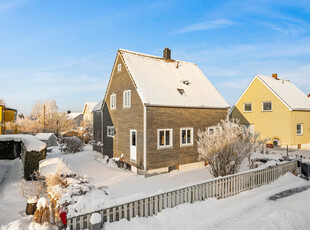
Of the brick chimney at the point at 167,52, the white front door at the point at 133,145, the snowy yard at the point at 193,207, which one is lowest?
the snowy yard at the point at 193,207

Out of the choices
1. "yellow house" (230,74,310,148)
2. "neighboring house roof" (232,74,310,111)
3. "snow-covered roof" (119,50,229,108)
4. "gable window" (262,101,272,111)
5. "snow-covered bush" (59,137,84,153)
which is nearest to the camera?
"snow-covered roof" (119,50,229,108)

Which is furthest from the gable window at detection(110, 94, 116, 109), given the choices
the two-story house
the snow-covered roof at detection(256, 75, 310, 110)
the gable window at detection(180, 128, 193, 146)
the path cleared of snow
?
the snow-covered roof at detection(256, 75, 310, 110)

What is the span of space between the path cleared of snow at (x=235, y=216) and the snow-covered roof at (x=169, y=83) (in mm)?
7504

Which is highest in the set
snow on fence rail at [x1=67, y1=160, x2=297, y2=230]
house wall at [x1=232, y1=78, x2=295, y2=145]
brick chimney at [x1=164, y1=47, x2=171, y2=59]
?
brick chimney at [x1=164, y1=47, x2=171, y2=59]

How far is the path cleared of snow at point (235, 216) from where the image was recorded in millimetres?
6672

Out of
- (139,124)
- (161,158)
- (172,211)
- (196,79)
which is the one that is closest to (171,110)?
(139,124)

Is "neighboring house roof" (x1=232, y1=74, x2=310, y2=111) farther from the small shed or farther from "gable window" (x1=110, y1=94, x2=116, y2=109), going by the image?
the small shed

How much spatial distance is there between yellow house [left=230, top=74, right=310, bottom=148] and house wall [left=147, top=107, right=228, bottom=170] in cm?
1180

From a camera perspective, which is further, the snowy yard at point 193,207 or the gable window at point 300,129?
the gable window at point 300,129

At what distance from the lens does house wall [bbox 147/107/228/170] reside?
13.6m

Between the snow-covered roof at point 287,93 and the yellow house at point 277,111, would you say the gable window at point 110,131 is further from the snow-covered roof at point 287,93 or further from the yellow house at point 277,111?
the snow-covered roof at point 287,93

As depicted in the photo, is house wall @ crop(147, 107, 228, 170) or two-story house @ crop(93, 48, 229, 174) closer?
house wall @ crop(147, 107, 228, 170)

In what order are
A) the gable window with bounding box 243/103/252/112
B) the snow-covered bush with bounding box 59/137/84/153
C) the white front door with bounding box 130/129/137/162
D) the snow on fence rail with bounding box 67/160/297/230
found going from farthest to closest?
the gable window with bounding box 243/103/252/112 → the snow-covered bush with bounding box 59/137/84/153 → the white front door with bounding box 130/129/137/162 → the snow on fence rail with bounding box 67/160/297/230

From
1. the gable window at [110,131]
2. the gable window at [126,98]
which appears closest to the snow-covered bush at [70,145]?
the gable window at [110,131]
